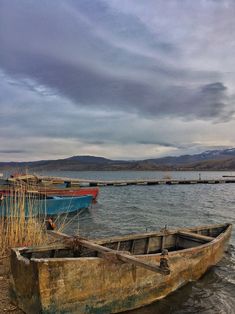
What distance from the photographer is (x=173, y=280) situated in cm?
778

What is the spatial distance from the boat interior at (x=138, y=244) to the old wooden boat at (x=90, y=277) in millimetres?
22

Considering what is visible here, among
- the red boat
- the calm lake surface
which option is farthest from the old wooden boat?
the red boat

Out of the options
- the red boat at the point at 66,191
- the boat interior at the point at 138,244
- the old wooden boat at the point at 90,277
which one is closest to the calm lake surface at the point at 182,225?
the old wooden boat at the point at 90,277

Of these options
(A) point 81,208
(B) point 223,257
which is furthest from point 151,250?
(A) point 81,208

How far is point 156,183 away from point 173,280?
179ft

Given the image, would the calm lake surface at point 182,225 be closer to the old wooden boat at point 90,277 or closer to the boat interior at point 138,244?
the old wooden boat at point 90,277

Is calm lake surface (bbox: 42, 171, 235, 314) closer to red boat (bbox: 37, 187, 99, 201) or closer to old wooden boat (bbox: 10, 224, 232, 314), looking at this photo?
old wooden boat (bbox: 10, 224, 232, 314)

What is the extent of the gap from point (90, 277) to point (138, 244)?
10.8 ft

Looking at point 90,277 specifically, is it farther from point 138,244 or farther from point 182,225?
point 182,225

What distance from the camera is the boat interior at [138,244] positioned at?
6979 mm

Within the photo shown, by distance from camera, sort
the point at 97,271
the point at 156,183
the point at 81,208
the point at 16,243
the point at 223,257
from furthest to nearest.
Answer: the point at 156,183
the point at 81,208
the point at 223,257
the point at 16,243
the point at 97,271

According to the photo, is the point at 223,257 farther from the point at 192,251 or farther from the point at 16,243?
the point at 16,243

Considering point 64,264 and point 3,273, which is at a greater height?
point 64,264

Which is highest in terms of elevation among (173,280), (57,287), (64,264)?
(64,264)
